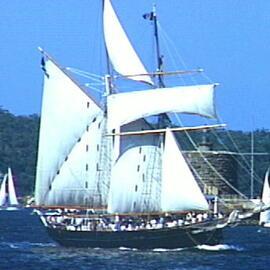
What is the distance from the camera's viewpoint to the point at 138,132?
92.1 metres

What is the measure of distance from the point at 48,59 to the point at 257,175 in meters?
106

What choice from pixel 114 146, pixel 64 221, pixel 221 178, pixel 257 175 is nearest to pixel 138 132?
pixel 114 146

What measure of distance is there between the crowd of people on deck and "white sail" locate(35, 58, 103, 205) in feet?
6.38

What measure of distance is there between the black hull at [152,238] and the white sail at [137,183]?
2284mm

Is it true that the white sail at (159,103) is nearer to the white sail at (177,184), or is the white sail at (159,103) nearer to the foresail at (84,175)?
the foresail at (84,175)

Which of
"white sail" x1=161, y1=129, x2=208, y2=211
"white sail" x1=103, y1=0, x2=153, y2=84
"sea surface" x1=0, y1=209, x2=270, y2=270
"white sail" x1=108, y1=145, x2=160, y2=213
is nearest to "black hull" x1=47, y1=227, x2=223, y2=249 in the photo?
"sea surface" x1=0, y1=209, x2=270, y2=270

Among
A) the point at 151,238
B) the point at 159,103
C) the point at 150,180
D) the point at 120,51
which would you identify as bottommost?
the point at 151,238

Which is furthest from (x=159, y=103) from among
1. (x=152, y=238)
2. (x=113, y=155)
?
(x=152, y=238)

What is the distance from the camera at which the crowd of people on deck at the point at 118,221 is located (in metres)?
87.2

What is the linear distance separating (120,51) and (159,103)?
5.36 metres

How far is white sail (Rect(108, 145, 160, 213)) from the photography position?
9056cm

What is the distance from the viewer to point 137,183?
91125 millimetres

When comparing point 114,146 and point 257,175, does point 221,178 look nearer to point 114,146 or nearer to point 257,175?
point 114,146

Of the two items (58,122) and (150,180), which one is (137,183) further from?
(58,122)
